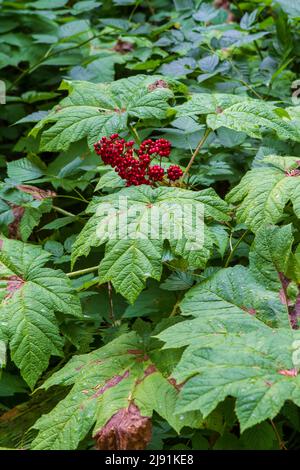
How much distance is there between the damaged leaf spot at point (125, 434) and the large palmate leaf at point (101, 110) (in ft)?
2.97

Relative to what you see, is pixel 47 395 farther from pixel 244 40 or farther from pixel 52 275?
pixel 244 40

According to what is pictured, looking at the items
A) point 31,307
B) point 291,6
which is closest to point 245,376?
point 31,307

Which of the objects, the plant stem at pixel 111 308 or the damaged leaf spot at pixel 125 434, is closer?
the damaged leaf spot at pixel 125 434

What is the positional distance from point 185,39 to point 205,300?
175 cm

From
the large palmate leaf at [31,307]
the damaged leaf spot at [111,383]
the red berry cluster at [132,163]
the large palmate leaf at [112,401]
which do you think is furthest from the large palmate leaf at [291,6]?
the damaged leaf spot at [111,383]

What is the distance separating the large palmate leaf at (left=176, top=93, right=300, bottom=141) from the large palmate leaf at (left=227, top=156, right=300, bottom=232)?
0.39 feet

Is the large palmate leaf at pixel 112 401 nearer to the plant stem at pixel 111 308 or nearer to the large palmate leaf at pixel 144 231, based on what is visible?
the large palmate leaf at pixel 144 231

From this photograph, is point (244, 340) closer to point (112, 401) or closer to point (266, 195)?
point (112, 401)

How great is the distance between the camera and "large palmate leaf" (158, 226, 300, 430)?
126 cm

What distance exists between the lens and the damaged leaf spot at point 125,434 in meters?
1.41

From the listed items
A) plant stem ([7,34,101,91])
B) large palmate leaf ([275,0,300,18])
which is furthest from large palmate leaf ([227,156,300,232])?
plant stem ([7,34,101,91])

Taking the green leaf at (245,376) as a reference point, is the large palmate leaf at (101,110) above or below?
above

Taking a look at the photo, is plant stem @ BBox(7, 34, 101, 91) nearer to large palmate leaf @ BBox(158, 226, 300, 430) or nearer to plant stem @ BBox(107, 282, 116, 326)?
plant stem @ BBox(107, 282, 116, 326)
